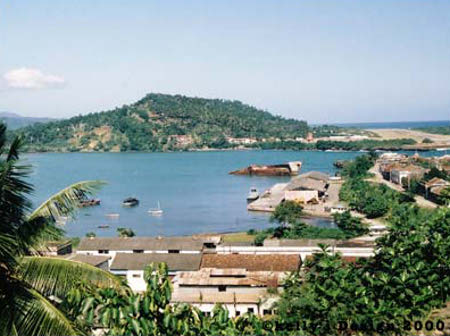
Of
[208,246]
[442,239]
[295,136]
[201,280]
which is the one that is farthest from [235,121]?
[442,239]

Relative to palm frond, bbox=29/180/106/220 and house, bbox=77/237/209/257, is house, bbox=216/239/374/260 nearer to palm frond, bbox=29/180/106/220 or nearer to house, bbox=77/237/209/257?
house, bbox=77/237/209/257

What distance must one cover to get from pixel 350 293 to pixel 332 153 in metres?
38.8

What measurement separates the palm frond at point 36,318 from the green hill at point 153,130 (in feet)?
142

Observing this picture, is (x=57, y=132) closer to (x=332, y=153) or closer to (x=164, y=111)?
(x=164, y=111)

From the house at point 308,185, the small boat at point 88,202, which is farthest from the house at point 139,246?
the house at point 308,185

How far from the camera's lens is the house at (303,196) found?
17.4 metres

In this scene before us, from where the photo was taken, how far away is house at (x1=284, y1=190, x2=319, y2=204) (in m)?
17.4

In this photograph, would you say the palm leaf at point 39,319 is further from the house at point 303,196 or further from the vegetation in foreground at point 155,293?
the house at point 303,196

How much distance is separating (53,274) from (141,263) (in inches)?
253

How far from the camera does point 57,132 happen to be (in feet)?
159

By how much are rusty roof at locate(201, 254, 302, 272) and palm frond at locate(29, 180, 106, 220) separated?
556 cm

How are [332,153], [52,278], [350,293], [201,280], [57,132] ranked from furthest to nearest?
1. [57,132]
2. [332,153]
3. [201,280]
4. [350,293]
5. [52,278]

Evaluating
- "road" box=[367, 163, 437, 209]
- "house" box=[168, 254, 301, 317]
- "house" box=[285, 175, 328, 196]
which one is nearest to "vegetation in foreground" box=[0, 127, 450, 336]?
"house" box=[168, 254, 301, 317]

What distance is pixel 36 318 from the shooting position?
1.77 metres
